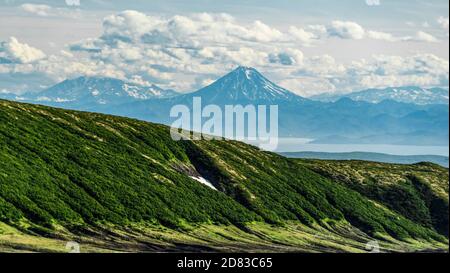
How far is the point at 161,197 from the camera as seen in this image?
121312mm

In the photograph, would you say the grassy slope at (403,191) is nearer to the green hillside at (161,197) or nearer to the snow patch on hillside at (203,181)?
the green hillside at (161,197)

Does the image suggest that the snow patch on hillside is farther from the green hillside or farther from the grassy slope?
the grassy slope

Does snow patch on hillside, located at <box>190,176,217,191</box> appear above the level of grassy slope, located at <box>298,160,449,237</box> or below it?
above

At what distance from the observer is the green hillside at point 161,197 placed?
95625 mm

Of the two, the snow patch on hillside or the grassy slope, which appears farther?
the grassy slope

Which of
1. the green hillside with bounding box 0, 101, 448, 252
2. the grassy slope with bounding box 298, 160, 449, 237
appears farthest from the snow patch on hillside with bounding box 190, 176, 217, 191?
the grassy slope with bounding box 298, 160, 449, 237

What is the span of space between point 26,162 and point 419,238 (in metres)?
95.4

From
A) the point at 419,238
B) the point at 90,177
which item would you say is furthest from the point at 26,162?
the point at 419,238

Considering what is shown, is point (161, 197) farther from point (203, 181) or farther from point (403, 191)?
point (403, 191)

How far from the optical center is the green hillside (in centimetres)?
9562

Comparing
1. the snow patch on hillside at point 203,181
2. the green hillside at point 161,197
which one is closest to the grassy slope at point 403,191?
the green hillside at point 161,197

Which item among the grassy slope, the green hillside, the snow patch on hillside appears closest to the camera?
the green hillside
